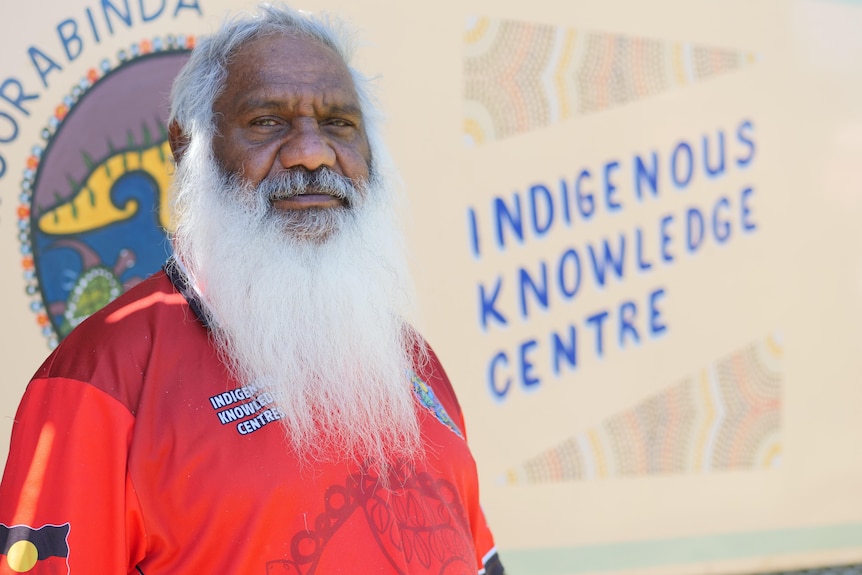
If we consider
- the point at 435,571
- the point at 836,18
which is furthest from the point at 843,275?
the point at 435,571

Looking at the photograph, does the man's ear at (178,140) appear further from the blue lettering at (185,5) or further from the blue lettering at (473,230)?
the blue lettering at (473,230)

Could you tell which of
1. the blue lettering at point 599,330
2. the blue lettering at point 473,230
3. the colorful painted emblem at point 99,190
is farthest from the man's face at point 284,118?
the blue lettering at point 599,330

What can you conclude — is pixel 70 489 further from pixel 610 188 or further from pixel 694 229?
pixel 694 229

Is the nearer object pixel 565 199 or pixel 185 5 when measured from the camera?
pixel 185 5

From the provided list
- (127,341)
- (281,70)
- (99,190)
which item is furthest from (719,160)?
(127,341)

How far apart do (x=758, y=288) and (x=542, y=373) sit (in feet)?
2.81

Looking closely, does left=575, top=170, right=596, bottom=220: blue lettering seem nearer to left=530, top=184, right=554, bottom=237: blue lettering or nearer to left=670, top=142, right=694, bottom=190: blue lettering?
left=530, top=184, right=554, bottom=237: blue lettering

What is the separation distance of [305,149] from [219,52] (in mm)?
305

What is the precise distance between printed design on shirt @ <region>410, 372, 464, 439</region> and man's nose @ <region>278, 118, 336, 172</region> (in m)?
0.49

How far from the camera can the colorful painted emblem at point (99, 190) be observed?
247cm

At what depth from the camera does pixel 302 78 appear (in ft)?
5.81

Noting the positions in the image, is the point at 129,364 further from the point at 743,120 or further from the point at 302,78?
the point at 743,120

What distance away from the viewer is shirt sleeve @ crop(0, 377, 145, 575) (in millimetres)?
1365

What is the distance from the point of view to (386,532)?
158cm
